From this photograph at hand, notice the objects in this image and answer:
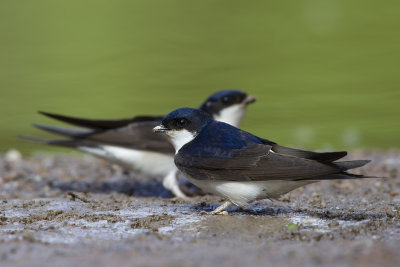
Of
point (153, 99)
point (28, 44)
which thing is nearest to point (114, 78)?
point (153, 99)

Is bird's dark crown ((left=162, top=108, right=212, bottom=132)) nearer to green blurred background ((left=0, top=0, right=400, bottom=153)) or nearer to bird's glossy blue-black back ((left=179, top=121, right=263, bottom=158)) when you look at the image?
bird's glossy blue-black back ((left=179, top=121, right=263, bottom=158))

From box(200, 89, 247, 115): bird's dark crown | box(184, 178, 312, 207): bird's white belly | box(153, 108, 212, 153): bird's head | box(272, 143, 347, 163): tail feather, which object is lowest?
box(184, 178, 312, 207): bird's white belly

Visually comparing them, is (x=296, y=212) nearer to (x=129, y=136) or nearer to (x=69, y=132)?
(x=129, y=136)

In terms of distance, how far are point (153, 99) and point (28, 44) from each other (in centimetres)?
795

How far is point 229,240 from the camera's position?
131 inches

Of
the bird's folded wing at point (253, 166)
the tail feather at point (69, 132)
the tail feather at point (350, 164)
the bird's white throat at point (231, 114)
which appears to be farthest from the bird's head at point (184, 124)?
the tail feather at point (69, 132)

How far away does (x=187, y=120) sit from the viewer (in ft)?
14.6

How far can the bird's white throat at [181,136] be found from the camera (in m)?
4.47

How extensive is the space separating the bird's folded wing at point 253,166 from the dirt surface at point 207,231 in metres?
0.26

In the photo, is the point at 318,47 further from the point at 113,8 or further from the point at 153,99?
A: the point at 113,8

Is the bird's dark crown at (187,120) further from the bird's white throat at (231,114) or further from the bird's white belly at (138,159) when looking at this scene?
the bird's white throat at (231,114)

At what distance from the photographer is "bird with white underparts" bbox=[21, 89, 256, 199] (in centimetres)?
671

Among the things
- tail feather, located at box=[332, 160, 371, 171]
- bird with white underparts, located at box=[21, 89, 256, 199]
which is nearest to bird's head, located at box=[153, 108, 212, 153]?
tail feather, located at box=[332, 160, 371, 171]

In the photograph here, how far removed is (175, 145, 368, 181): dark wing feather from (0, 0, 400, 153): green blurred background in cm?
497
